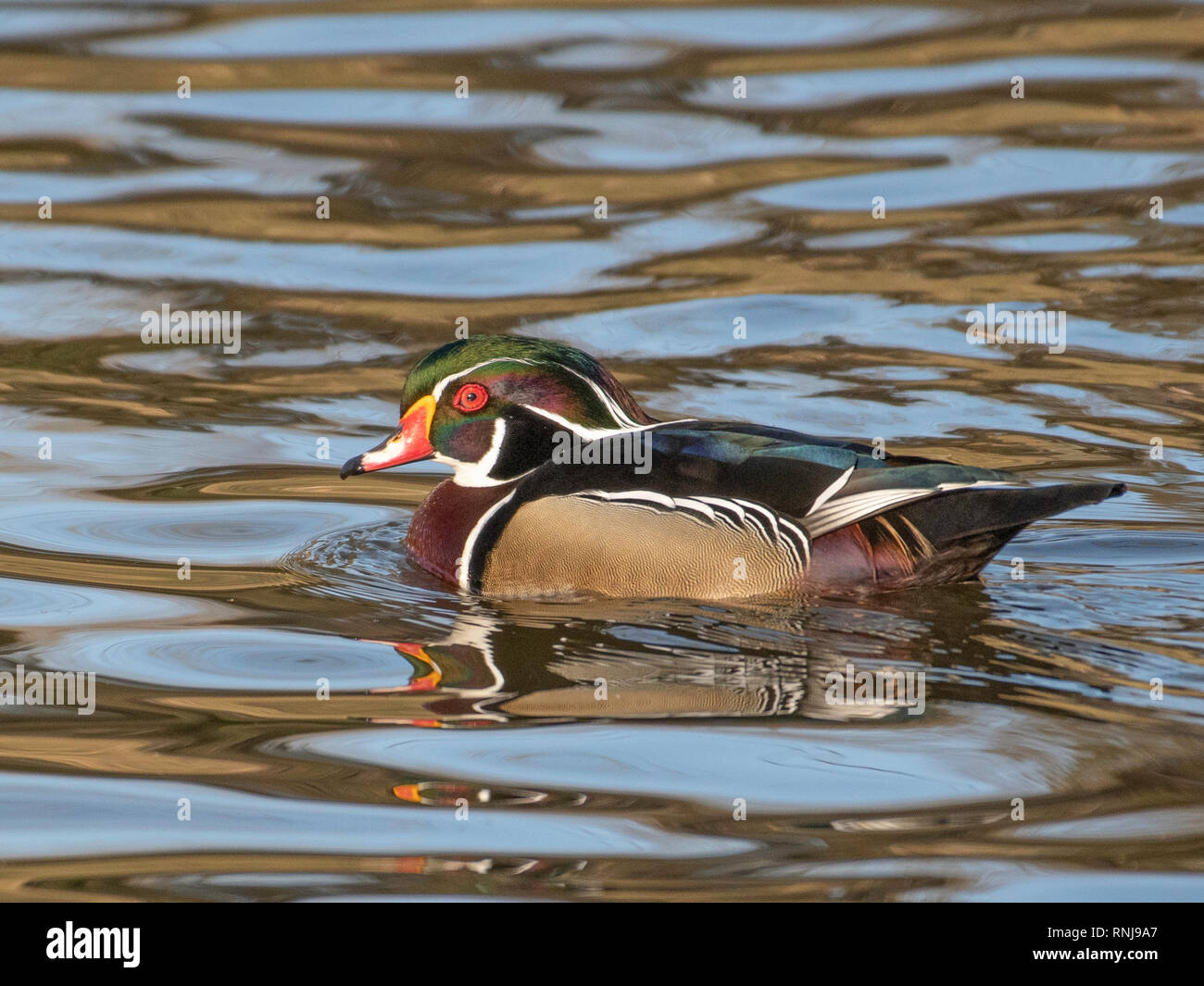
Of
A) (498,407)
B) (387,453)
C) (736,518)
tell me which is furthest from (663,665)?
(387,453)

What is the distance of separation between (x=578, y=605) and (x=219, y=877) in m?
2.34

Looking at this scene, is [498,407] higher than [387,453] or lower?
higher

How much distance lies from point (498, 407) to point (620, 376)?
133 inches

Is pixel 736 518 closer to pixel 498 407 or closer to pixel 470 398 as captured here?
pixel 498 407

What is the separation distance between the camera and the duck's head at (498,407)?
745 cm

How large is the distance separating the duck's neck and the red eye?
12.9 inches

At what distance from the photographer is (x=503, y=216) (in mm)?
13555

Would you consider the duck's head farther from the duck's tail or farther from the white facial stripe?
the duck's tail

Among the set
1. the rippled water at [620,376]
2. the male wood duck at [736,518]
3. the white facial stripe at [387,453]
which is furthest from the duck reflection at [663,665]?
the white facial stripe at [387,453]

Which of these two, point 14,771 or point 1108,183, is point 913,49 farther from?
point 14,771

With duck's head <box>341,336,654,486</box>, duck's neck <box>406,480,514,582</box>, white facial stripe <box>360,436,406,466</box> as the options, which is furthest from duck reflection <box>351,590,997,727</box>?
white facial stripe <box>360,436,406,466</box>

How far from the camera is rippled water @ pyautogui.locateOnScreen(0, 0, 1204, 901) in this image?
5.25m

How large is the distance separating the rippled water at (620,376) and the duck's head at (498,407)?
1.64 feet

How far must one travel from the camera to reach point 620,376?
35.5ft
